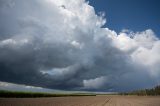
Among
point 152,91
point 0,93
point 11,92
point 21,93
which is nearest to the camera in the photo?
point 0,93

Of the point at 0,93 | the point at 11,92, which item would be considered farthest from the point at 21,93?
the point at 0,93

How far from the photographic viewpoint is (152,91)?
536 feet

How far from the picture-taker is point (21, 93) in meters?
68.8

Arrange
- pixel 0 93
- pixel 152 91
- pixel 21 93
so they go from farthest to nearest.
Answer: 1. pixel 152 91
2. pixel 21 93
3. pixel 0 93

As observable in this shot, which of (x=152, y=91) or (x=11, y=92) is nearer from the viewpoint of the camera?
(x=11, y=92)

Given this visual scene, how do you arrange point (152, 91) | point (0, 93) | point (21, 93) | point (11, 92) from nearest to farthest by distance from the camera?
point (0, 93) → point (11, 92) → point (21, 93) → point (152, 91)

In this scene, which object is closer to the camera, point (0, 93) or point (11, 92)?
point (0, 93)

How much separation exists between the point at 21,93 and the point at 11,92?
654cm

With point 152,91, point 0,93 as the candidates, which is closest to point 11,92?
point 0,93

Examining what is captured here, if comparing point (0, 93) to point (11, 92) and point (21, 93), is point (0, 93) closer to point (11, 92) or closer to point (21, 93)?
point (11, 92)

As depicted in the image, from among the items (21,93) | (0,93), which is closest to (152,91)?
(21,93)

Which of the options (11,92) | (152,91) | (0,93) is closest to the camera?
(0,93)

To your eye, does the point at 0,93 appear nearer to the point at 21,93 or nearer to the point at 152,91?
the point at 21,93

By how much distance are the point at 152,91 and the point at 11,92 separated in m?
122
